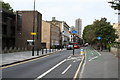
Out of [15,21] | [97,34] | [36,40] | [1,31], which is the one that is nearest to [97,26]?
[97,34]

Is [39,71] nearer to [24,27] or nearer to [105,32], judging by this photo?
[24,27]

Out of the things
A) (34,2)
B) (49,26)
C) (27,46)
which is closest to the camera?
(34,2)

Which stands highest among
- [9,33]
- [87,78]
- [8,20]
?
[8,20]

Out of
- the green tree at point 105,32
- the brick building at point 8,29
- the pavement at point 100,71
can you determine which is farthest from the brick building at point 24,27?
the pavement at point 100,71

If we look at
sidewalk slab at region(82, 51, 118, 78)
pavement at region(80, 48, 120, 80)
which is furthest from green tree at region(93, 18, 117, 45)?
sidewalk slab at region(82, 51, 118, 78)

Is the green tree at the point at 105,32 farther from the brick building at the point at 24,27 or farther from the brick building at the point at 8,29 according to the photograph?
the brick building at the point at 8,29

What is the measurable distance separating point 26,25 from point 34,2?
22982 mm

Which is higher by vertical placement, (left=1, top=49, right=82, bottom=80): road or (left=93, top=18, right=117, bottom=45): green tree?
(left=93, top=18, right=117, bottom=45): green tree

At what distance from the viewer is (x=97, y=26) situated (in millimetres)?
51469

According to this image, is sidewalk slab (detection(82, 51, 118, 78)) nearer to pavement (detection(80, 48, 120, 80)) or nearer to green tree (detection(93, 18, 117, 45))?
pavement (detection(80, 48, 120, 80))

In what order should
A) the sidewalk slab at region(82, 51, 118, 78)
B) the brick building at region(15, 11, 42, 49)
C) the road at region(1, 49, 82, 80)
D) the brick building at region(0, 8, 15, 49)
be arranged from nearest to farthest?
the sidewalk slab at region(82, 51, 118, 78), the road at region(1, 49, 82, 80), the brick building at region(0, 8, 15, 49), the brick building at region(15, 11, 42, 49)

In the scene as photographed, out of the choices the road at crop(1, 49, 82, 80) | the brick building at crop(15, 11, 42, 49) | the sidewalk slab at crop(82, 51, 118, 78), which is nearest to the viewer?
the sidewalk slab at crop(82, 51, 118, 78)

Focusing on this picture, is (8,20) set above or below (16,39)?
above

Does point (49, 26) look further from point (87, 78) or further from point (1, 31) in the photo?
point (87, 78)
